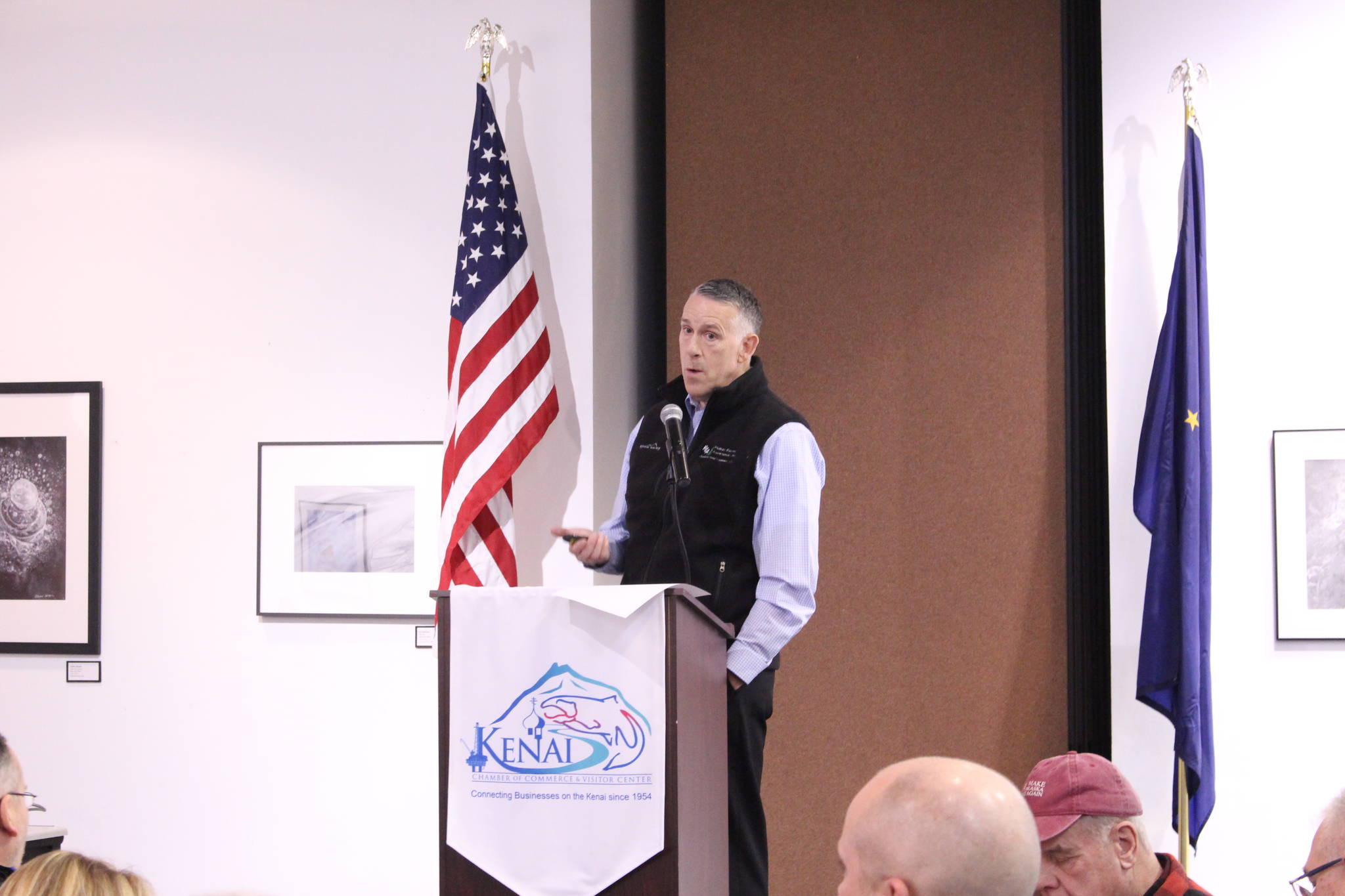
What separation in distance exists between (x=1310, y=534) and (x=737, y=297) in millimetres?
2261

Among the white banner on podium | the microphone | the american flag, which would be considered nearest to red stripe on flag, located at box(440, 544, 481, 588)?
the american flag

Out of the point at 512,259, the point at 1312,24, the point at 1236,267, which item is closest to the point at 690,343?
the point at 512,259

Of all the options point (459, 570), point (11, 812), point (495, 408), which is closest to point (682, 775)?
point (11, 812)

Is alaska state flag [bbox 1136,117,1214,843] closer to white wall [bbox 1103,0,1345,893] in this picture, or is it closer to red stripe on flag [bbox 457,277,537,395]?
white wall [bbox 1103,0,1345,893]

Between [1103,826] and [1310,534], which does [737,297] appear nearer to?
[1103,826]

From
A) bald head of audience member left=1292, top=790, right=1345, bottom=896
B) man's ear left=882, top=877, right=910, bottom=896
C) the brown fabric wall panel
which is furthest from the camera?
the brown fabric wall panel

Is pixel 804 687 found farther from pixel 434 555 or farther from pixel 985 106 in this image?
pixel 985 106

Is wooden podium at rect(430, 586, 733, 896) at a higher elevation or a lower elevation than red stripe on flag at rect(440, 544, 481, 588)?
lower

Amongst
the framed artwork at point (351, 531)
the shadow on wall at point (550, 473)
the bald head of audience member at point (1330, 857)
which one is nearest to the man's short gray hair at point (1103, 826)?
the bald head of audience member at point (1330, 857)

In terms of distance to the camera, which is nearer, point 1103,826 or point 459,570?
point 1103,826

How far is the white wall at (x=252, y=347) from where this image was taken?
4262 mm

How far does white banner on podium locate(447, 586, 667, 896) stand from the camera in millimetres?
2193

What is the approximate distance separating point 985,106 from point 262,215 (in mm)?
2594

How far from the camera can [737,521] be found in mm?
2916
